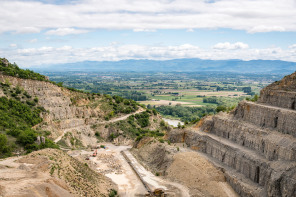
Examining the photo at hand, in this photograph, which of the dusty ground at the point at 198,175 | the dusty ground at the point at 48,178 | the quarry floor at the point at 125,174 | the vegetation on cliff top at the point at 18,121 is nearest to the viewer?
the dusty ground at the point at 48,178

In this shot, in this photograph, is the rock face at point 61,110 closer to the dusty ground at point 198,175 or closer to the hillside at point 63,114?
the hillside at point 63,114

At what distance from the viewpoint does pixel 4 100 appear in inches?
2891

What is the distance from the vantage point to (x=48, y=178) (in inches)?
1489

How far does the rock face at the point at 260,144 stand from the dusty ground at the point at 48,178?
17.4 m

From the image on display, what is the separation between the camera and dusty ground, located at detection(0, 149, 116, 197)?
33.3 meters

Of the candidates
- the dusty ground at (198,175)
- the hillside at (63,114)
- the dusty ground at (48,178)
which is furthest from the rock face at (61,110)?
the dusty ground at (198,175)

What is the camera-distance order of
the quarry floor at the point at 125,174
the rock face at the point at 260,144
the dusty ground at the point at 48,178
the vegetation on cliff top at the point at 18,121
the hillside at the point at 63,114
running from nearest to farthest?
the dusty ground at the point at 48,178, the rock face at the point at 260,144, the quarry floor at the point at 125,174, the vegetation on cliff top at the point at 18,121, the hillside at the point at 63,114

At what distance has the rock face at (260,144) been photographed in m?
38.0

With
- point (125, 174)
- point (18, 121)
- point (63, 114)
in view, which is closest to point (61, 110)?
point (63, 114)

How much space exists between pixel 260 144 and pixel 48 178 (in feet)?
88.3

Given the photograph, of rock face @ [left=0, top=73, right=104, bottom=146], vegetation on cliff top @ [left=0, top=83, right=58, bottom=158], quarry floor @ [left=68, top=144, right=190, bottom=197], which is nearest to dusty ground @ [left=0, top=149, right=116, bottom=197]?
quarry floor @ [left=68, top=144, right=190, bottom=197]

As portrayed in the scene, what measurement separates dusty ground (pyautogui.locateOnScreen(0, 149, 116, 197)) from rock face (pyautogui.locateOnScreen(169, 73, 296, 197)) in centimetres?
1739

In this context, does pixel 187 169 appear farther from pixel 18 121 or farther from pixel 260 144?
pixel 18 121

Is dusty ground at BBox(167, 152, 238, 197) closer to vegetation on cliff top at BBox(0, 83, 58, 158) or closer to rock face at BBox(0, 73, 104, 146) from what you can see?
vegetation on cliff top at BBox(0, 83, 58, 158)
